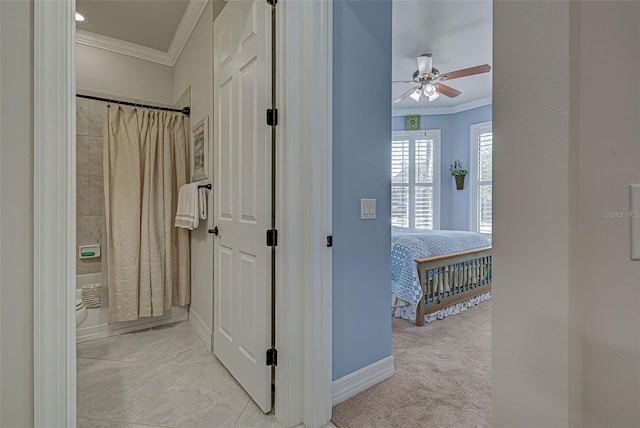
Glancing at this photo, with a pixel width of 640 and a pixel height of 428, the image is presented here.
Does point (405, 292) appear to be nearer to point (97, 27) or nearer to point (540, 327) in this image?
point (540, 327)

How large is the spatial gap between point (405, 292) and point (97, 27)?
363 cm

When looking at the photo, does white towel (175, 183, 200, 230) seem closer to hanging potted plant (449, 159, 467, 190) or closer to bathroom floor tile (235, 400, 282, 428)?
bathroom floor tile (235, 400, 282, 428)

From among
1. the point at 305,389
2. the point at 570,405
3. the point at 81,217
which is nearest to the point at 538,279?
the point at 570,405

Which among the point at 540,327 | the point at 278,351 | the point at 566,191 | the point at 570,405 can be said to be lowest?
the point at 278,351

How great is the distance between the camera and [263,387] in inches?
63.6

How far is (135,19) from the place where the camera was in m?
2.75

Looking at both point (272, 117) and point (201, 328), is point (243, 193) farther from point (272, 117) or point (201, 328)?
point (201, 328)

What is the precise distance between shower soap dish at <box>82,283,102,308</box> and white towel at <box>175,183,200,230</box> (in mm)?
900

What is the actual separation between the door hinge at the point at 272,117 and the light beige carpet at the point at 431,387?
149 centimetres

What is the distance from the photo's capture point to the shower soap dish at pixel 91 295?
8.73 ft

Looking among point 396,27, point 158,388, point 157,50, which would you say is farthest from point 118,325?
point 396,27

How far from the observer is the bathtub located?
2.61m

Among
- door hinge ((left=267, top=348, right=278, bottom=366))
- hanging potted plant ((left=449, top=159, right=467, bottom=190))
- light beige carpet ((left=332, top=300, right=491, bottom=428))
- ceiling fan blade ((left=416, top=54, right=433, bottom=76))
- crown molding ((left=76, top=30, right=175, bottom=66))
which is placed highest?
ceiling fan blade ((left=416, top=54, right=433, bottom=76))
